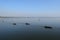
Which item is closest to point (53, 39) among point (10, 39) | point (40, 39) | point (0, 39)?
point (40, 39)

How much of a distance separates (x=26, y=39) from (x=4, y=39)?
2.79m

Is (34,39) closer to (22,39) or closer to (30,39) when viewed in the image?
(30,39)

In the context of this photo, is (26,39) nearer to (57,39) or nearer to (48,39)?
(48,39)

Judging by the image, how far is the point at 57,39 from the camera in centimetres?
1436

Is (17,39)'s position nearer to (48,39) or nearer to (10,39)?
(10,39)

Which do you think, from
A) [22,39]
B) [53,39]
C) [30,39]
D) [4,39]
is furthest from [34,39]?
[4,39]

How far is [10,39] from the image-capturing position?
14.3 m

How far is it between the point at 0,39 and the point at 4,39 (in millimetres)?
493

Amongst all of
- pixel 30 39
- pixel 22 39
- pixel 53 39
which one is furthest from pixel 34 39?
pixel 53 39

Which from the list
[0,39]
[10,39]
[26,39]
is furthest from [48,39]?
[0,39]

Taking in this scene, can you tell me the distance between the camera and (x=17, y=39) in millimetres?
14328

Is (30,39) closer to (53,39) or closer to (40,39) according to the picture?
(40,39)

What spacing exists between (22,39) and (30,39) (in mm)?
1025

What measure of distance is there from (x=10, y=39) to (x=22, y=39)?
5.01 feet
